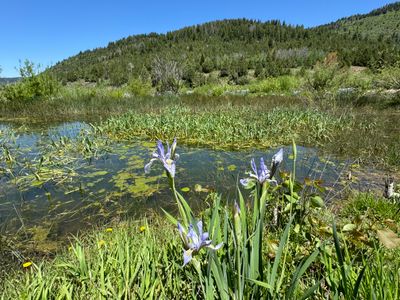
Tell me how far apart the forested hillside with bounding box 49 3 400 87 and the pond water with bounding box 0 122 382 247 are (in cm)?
1787

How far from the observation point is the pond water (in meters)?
3.68

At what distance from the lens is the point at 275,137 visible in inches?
303

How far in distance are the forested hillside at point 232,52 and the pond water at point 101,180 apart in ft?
58.6

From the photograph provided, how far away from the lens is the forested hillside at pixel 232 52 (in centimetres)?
3144

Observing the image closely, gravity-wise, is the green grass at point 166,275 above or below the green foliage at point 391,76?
below

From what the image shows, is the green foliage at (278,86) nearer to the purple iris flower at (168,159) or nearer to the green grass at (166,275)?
the green grass at (166,275)

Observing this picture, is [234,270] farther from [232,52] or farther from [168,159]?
[232,52]

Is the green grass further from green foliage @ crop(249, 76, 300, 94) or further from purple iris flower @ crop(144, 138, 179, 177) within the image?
green foliage @ crop(249, 76, 300, 94)

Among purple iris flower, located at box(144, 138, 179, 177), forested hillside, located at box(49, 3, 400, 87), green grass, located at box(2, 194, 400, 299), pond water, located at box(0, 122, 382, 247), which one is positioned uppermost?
forested hillside, located at box(49, 3, 400, 87)

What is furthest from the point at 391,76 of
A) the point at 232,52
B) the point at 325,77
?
the point at 232,52

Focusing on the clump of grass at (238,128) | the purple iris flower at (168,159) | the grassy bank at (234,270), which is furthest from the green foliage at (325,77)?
the purple iris flower at (168,159)

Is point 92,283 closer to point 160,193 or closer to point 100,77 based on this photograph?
point 160,193

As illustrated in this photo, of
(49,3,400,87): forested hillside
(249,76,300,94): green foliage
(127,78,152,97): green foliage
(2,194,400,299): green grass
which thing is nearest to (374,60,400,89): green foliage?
(49,3,400,87): forested hillside

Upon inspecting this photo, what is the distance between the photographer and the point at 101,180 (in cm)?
496
